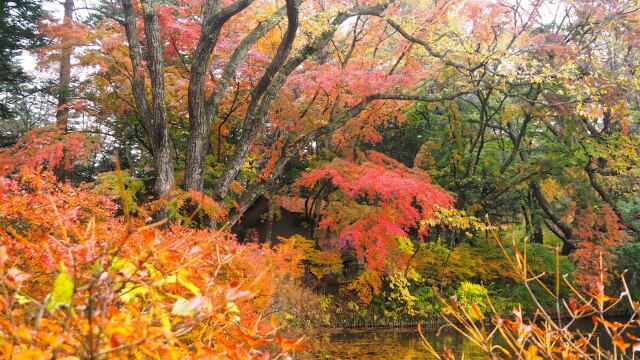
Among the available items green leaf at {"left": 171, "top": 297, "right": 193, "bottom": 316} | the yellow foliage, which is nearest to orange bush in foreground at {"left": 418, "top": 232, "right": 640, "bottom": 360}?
green leaf at {"left": 171, "top": 297, "right": 193, "bottom": 316}

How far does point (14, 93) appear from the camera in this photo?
15.1 meters

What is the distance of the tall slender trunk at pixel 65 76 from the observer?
9996mm

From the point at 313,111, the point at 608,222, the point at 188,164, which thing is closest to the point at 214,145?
the point at 313,111

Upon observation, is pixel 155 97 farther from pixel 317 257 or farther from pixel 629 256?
pixel 629 256

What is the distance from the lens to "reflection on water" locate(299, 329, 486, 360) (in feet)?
28.9

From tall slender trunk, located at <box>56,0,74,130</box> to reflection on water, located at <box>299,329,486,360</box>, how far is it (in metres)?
6.33

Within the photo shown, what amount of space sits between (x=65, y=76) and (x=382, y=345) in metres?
10.7

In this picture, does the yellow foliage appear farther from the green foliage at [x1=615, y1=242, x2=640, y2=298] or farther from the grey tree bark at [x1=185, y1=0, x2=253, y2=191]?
the green foliage at [x1=615, y1=242, x2=640, y2=298]

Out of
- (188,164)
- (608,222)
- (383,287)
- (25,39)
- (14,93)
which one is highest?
(25,39)

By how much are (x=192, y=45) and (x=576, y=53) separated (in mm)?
8037

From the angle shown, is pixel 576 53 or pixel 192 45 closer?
pixel 192 45

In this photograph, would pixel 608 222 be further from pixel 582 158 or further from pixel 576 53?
pixel 576 53

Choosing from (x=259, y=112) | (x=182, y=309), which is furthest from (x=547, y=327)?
(x=259, y=112)

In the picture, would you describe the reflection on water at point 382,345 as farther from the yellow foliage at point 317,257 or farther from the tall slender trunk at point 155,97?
the tall slender trunk at point 155,97
